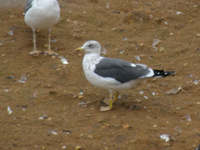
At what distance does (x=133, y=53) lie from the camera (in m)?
7.13

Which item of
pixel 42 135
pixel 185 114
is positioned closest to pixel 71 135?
pixel 42 135

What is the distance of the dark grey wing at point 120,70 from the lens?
5.14m

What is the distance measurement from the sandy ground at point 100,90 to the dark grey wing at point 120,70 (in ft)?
1.49

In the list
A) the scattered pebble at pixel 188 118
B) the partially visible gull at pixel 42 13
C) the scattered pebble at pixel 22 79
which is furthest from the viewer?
the partially visible gull at pixel 42 13

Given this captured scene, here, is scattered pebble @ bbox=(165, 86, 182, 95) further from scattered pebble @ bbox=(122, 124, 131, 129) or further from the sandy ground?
scattered pebble @ bbox=(122, 124, 131, 129)

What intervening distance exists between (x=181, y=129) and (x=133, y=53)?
253 centimetres

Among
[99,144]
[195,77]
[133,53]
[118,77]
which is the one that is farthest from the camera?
[133,53]

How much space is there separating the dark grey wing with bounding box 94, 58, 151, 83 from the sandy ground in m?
0.46

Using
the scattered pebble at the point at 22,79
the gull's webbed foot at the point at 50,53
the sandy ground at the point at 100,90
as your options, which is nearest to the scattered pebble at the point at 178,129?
the sandy ground at the point at 100,90

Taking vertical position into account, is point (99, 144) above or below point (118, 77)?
below

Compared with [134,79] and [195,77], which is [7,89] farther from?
[195,77]

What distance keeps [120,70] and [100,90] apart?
85 centimetres

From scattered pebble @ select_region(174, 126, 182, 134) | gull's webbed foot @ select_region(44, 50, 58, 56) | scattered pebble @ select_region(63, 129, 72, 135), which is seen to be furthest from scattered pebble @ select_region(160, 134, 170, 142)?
gull's webbed foot @ select_region(44, 50, 58, 56)

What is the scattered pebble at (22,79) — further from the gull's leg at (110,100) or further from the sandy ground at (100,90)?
the gull's leg at (110,100)
